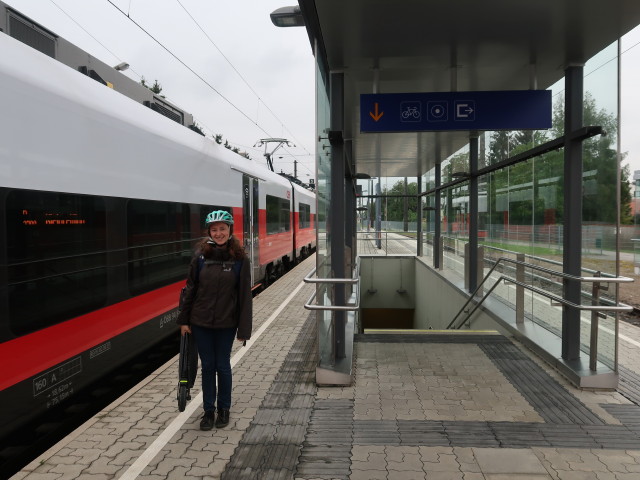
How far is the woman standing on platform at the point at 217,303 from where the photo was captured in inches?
145

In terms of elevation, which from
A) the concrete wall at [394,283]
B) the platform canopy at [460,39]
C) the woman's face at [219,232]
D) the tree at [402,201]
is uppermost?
the platform canopy at [460,39]

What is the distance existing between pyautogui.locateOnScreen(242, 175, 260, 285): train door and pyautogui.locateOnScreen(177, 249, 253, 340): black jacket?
586cm

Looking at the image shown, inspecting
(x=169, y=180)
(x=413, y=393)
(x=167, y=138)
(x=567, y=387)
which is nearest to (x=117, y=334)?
(x=169, y=180)

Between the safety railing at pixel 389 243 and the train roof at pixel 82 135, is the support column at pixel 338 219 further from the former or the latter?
the safety railing at pixel 389 243

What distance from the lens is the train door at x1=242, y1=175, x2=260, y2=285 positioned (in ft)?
31.8

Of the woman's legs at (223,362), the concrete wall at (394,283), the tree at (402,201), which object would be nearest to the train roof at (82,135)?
the woman's legs at (223,362)

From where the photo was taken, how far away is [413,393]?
4465 mm

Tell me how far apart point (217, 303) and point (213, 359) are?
0.45m

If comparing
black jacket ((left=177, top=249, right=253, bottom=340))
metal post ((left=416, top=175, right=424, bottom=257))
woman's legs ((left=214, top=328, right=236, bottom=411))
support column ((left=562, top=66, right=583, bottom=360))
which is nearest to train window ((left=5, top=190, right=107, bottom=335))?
black jacket ((left=177, top=249, right=253, bottom=340))

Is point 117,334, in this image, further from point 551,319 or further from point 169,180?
point 551,319

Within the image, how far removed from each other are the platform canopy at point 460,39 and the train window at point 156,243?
2.44 m

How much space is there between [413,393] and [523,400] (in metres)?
0.90

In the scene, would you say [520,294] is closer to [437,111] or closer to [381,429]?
[437,111]

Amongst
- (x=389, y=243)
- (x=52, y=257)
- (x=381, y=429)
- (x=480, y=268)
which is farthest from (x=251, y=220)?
(x=389, y=243)
